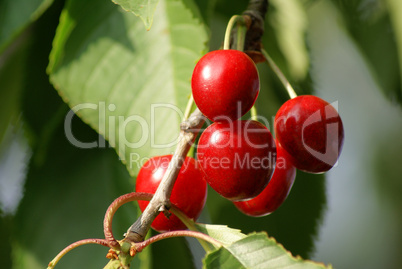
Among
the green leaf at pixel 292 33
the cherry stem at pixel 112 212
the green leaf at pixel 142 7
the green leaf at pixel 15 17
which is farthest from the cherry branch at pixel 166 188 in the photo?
the green leaf at pixel 292 33

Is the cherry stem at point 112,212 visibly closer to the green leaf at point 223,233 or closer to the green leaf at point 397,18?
the green leaf at point 223,233

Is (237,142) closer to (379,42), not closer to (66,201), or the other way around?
(66,201)

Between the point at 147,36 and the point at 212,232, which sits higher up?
the point at 147,36

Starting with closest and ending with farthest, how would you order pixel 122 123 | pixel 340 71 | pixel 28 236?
pixel 122 123 < pixel 28 236 < pixel 340 71

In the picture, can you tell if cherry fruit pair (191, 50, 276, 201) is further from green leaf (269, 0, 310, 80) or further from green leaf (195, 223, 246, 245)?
green leaf (269, 0, 310, 80)

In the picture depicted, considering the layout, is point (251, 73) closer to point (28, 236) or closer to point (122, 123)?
point (122, 123)

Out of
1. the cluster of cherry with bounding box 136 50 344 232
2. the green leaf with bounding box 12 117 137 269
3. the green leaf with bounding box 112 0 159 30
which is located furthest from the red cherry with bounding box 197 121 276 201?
the green leaf with bounding box 12 117 137 269

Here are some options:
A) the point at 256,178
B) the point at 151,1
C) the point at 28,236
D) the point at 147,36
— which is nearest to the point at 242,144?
the point at 256,178
